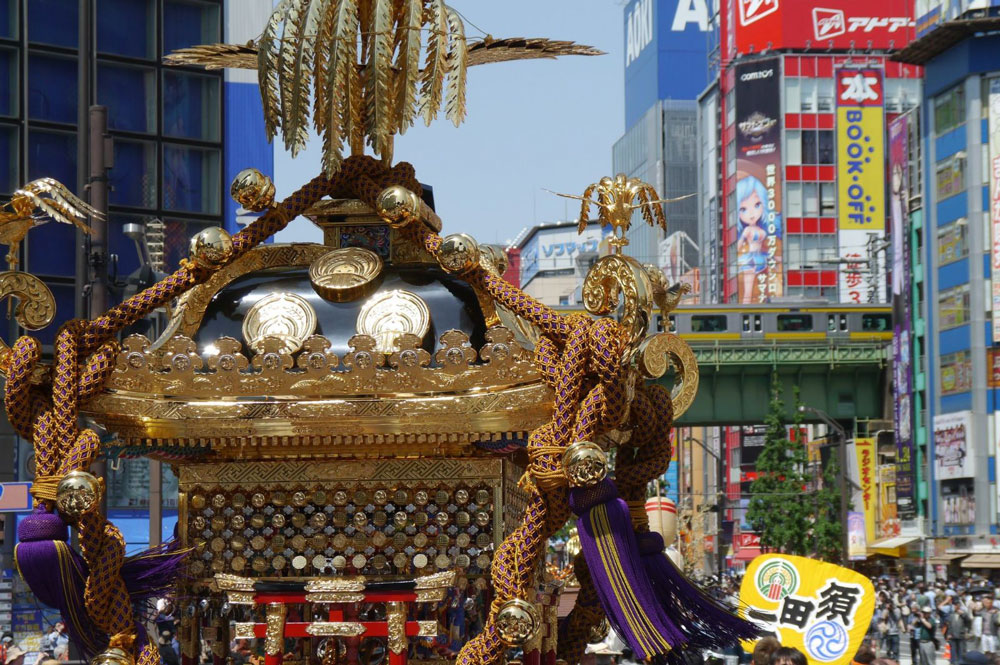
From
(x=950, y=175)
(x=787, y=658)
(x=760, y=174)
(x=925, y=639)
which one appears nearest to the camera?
(x=787, y=658)

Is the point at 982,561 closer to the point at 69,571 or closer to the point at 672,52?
the point at 69,571

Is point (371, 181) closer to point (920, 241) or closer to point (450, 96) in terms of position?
point (450, 96)

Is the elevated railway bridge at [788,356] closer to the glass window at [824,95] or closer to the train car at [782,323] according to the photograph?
the train car at [782,323]

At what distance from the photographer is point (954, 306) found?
5131cm

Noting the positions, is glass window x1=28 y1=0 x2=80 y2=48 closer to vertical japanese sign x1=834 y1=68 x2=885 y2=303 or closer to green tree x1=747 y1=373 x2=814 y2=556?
green tree x1=747 y1=373 x2=814 y2=556

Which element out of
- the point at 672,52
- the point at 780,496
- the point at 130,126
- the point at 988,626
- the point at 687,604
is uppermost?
the point at 672,52

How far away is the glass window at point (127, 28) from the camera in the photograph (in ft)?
108

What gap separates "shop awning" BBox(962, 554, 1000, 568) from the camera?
4659cm

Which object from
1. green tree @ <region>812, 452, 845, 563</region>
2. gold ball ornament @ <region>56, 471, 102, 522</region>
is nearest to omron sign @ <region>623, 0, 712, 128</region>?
green tree @ <region>812, 452, 845, 563</region>

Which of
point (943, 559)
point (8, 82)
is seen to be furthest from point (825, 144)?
point (8, 82)

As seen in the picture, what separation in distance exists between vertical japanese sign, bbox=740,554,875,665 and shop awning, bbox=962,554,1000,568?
3892 cm

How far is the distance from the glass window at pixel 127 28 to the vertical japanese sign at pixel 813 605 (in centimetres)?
2573

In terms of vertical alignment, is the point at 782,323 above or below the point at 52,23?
below

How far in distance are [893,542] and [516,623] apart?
51333 millimetres
